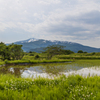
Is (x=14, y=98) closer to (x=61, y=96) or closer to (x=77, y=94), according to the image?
(x=61, y=96)

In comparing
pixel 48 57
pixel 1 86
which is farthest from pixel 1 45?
pixel 1 86

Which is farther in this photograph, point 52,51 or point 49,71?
point 52,51

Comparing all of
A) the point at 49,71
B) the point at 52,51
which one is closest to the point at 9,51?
the point at 52,51


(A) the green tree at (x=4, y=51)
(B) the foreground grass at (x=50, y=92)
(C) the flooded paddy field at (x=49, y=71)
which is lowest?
(C) the flooded paddy field at (x=49, y=71)

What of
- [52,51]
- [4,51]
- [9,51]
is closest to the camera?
[4,51]

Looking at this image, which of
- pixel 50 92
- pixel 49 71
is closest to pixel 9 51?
pixel 49 71

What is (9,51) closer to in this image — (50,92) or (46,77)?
(46,77)

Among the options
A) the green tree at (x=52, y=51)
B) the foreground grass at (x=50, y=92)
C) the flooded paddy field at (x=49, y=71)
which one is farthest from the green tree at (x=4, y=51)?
the foreground grass at (x=50, y=92)

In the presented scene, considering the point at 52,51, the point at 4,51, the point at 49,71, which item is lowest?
the point at 49,71

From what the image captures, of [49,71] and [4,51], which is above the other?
[4,51]

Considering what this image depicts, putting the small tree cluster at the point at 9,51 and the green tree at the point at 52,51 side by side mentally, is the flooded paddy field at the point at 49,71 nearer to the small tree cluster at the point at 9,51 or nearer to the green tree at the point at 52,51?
the small tree cluster at the point at 9,51

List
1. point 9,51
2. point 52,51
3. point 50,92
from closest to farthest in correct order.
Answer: point 50,92
point 9,51
point 52,51

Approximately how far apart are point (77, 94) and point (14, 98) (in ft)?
8.87

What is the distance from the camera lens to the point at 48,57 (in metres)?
32.0
